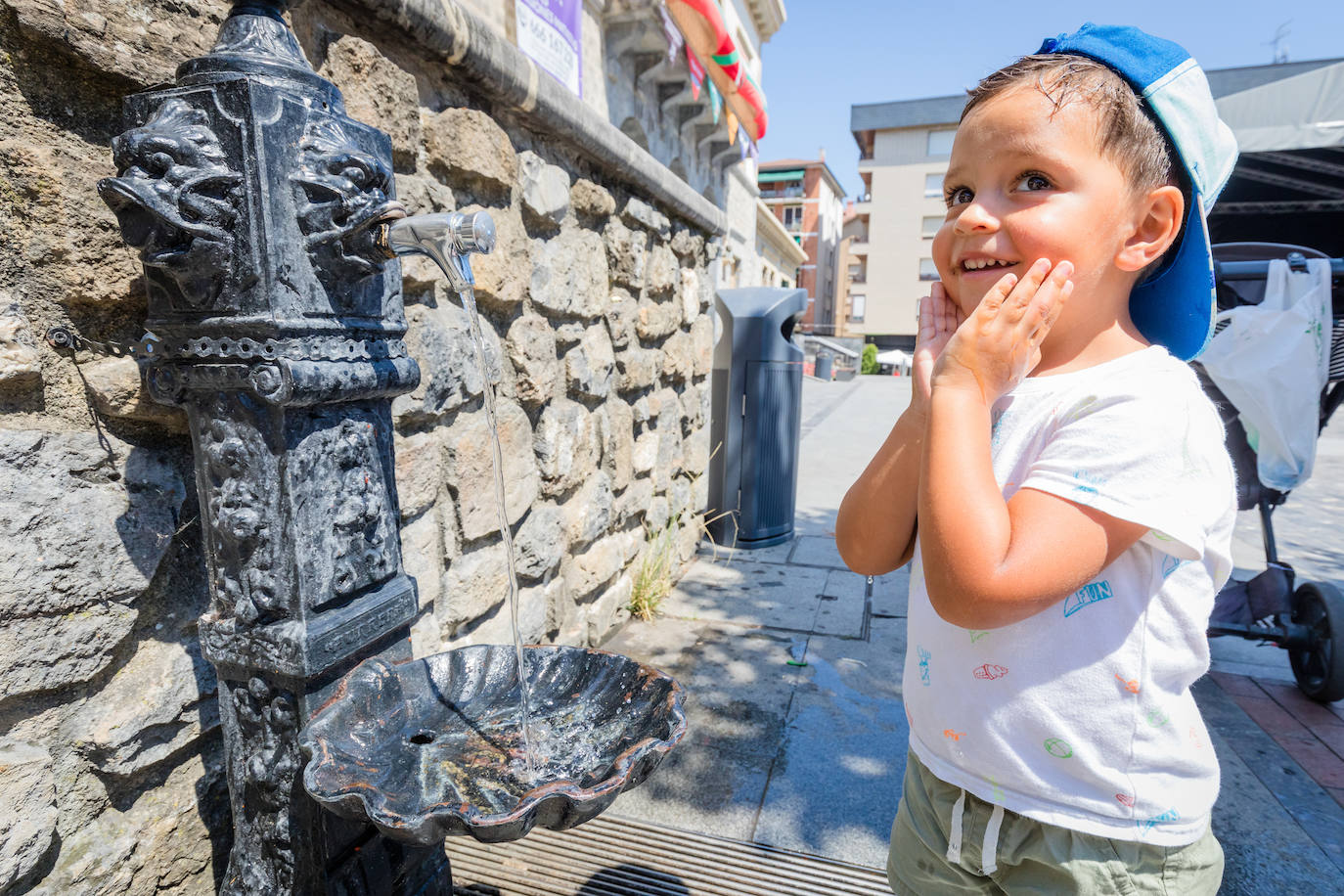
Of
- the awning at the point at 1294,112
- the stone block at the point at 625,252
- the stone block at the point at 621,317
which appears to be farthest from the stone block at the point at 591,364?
the awning at the point at 1294,112

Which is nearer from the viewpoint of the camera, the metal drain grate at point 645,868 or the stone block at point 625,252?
the metal drain grate at point 645,868

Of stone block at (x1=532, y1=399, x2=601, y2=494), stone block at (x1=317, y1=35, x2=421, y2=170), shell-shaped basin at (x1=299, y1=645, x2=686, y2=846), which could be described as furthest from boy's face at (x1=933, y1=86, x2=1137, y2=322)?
stone block at (x1=532, y1=399, x2=601, y2=494)

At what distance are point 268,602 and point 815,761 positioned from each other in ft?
6.08

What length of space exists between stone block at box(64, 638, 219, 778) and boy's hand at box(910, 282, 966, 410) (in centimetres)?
138

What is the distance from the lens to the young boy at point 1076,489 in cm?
90

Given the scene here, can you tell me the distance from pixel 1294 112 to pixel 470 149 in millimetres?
4883

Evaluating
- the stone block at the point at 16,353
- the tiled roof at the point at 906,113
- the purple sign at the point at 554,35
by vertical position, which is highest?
the tiled roof at the point at 906,113

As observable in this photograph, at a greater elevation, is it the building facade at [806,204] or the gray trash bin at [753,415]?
the building facade at [806,204]

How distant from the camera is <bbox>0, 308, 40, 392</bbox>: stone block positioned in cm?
112

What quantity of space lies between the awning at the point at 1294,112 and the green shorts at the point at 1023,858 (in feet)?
15.5

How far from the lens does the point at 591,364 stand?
2.98m

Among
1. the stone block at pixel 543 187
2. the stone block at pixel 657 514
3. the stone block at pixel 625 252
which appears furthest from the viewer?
the stone block at pixel 657 514

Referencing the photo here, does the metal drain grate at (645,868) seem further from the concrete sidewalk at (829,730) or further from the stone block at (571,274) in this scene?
the stone block at (571,274)

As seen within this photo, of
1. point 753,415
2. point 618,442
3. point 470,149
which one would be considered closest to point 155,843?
point 470,149
